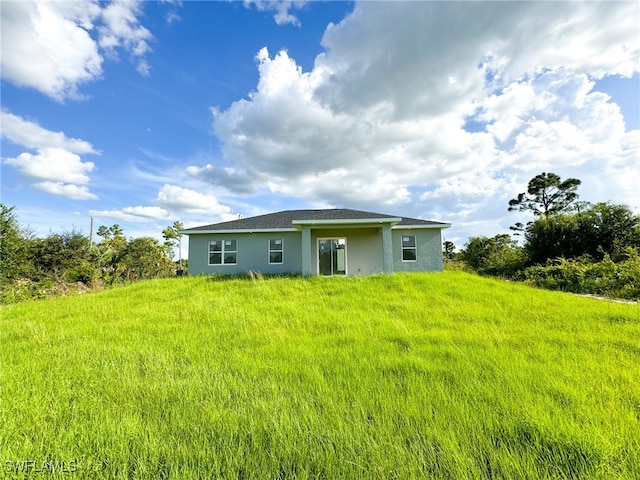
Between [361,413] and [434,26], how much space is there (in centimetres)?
1187

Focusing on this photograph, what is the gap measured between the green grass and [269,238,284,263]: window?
29.8 ft

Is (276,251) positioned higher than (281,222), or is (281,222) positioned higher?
(281,222)

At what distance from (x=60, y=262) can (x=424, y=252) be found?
21933 mm

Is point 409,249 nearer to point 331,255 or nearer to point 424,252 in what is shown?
point 424,252

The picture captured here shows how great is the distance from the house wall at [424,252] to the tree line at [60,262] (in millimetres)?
17744

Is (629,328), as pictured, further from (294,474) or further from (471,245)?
(471,245)

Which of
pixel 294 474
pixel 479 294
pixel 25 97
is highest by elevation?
pixel 25 97

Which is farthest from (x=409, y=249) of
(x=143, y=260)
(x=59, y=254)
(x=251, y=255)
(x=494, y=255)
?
(x=59, y=254)

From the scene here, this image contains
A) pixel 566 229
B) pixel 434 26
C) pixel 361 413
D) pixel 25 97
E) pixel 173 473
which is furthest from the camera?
pixel 566 229

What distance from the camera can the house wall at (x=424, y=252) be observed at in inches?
615

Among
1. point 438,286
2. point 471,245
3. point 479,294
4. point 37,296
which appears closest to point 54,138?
point 37,296

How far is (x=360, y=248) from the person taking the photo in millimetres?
15820

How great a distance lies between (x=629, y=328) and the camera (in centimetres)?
602

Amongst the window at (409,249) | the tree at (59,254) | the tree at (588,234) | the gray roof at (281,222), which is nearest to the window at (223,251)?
the gray roof at (281,222)
